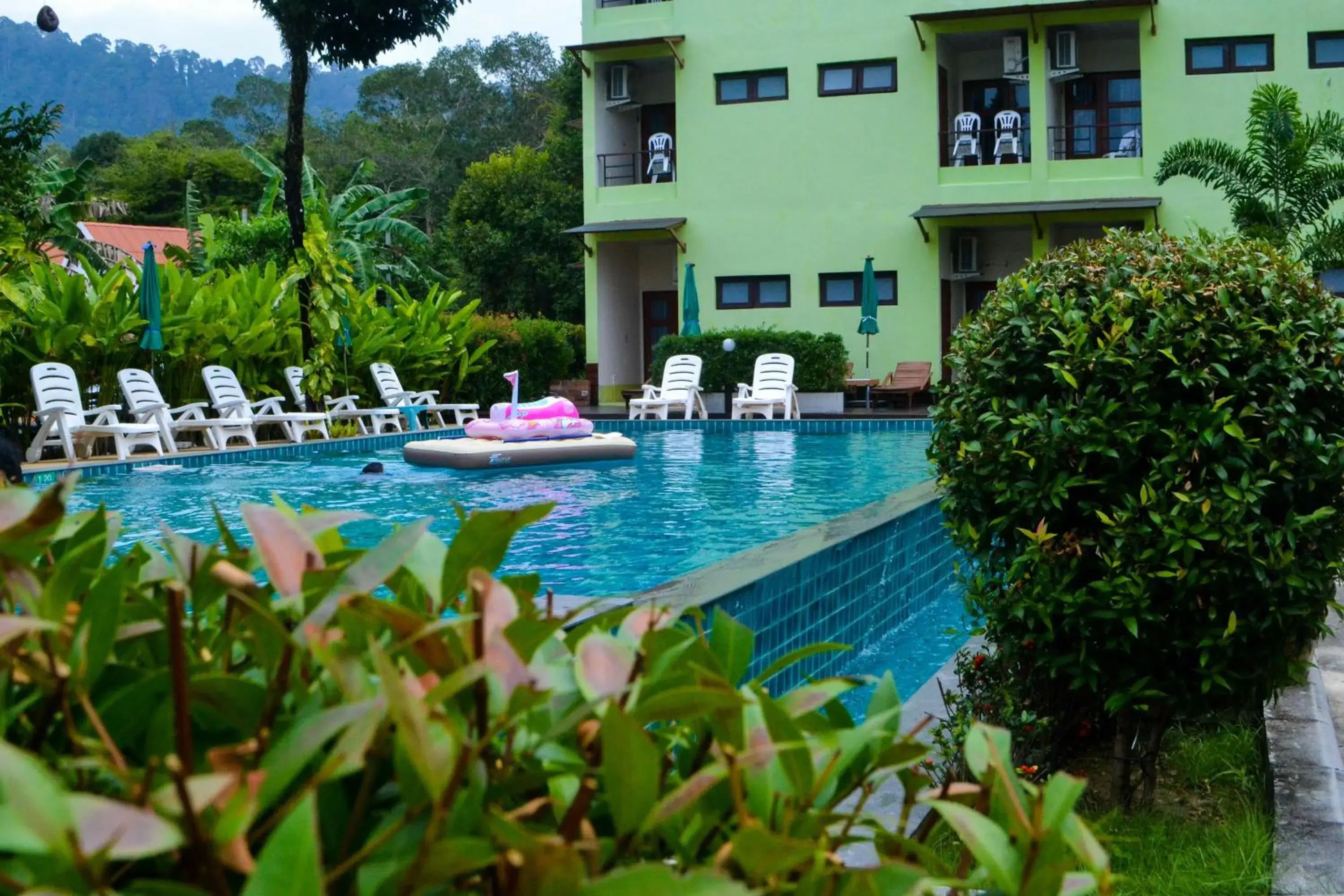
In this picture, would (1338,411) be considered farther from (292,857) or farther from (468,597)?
(292,857)

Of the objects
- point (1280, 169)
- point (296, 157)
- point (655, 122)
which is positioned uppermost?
point (655, 122)

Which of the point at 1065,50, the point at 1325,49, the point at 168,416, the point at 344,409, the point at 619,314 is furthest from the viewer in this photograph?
the point at 619,314

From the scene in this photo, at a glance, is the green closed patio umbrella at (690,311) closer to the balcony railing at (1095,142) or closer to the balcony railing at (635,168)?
the balcony railing at (635,168)

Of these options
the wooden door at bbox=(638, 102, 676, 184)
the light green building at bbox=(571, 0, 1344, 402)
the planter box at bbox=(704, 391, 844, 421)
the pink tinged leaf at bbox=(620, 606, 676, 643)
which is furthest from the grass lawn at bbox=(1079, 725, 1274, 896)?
the wooden door at bbox=(638, 102, 676, 184)

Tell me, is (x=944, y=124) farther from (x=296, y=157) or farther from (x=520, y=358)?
(x=296, y=157)

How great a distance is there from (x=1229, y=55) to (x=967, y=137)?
4.68 m

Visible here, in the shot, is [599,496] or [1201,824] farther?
[599,496]

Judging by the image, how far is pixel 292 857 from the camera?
698 mm

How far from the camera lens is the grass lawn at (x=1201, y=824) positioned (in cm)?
327

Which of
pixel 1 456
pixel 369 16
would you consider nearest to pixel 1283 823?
pixel 1 456

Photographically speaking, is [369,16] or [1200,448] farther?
[369,16]

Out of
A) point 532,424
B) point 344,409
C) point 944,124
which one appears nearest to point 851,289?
point 944,124

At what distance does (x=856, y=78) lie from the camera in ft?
85.9

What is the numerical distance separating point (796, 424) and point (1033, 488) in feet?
53.3
